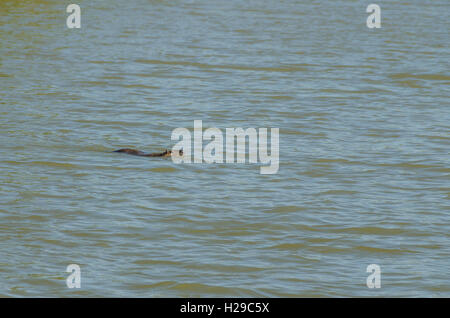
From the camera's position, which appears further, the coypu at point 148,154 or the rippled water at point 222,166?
the coypu at point 148,154

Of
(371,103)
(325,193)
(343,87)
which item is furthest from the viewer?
(343,87)

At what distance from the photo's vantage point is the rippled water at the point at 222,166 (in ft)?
32.4

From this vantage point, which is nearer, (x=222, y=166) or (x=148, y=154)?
(x=222, y=166)

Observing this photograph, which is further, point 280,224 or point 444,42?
point 444,42

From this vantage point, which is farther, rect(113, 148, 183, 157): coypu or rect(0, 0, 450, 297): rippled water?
rect(113, 148, 183, 157): coypu

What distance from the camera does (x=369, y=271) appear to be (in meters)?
9.88

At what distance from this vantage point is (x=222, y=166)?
1400 cm

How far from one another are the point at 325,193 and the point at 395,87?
8.48 meters

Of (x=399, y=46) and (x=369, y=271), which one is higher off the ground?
(x=399, y=46)

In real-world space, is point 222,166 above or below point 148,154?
below

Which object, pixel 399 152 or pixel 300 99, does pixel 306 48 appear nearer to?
pixel 300 99

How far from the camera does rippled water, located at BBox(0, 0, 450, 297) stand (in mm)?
9867
